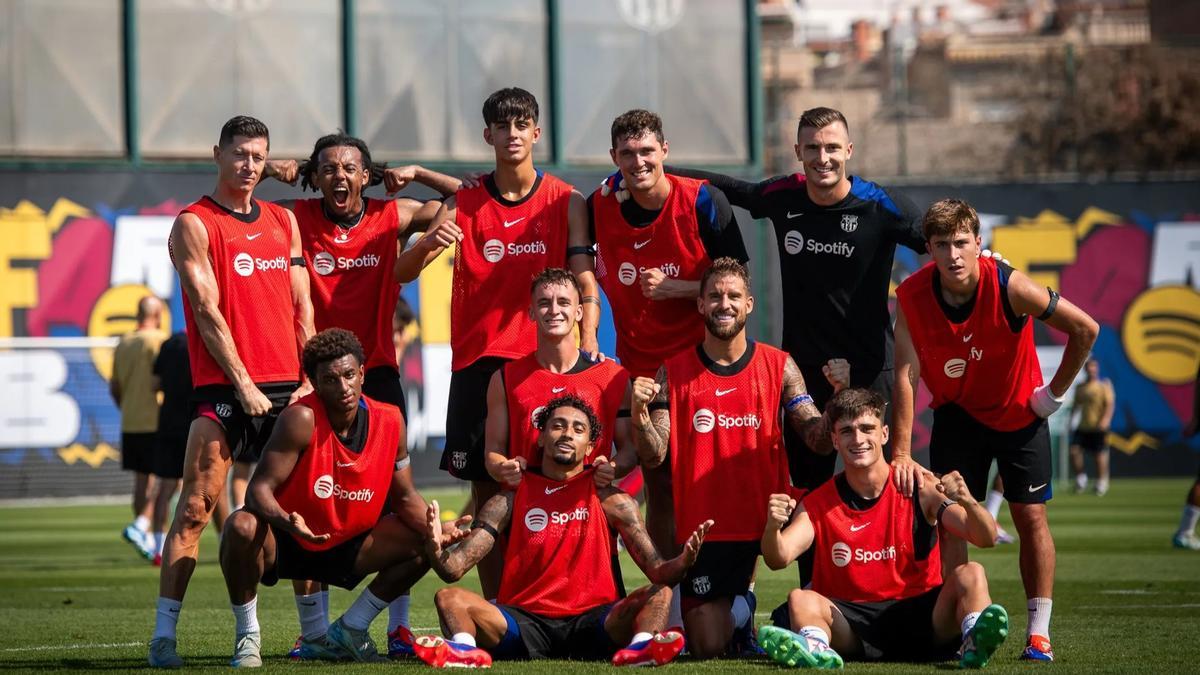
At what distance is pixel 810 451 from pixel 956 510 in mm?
1190

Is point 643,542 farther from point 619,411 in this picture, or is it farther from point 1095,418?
point 1095,418

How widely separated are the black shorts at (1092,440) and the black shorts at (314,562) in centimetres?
1946

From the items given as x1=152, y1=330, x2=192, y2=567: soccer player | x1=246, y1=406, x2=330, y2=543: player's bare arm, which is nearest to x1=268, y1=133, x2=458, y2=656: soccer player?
x1=246, y1=406, x2=330, y2=543: player's bare arm

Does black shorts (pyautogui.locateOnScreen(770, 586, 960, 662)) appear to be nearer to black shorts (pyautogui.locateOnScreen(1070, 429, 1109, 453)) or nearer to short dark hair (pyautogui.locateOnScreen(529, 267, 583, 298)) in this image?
short dark hair (pyautogui.locateOnScreen(529, 267, 583, 298))

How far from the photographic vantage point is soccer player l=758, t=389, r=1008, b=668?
805 cm

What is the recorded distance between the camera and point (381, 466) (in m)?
8.62

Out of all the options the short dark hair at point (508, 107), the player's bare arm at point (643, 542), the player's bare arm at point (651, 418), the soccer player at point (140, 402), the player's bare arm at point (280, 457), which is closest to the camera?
the player's bare arm at point (643, 542)

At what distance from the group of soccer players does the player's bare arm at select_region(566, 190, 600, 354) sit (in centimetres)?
2

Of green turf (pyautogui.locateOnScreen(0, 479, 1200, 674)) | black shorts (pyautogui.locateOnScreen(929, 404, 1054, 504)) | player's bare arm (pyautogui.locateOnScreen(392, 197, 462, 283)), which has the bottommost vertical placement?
green turf (pyautogui.locateOnScreen(0, 479, 1200, 674))

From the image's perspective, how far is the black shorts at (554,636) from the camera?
8.26m

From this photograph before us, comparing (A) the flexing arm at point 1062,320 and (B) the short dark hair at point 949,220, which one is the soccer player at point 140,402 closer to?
(B) the short dark hair at point 949,220

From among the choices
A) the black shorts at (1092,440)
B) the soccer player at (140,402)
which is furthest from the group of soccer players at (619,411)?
the black shorts at (1092,440)

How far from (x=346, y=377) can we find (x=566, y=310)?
120cm

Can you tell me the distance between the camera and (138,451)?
16.6m
